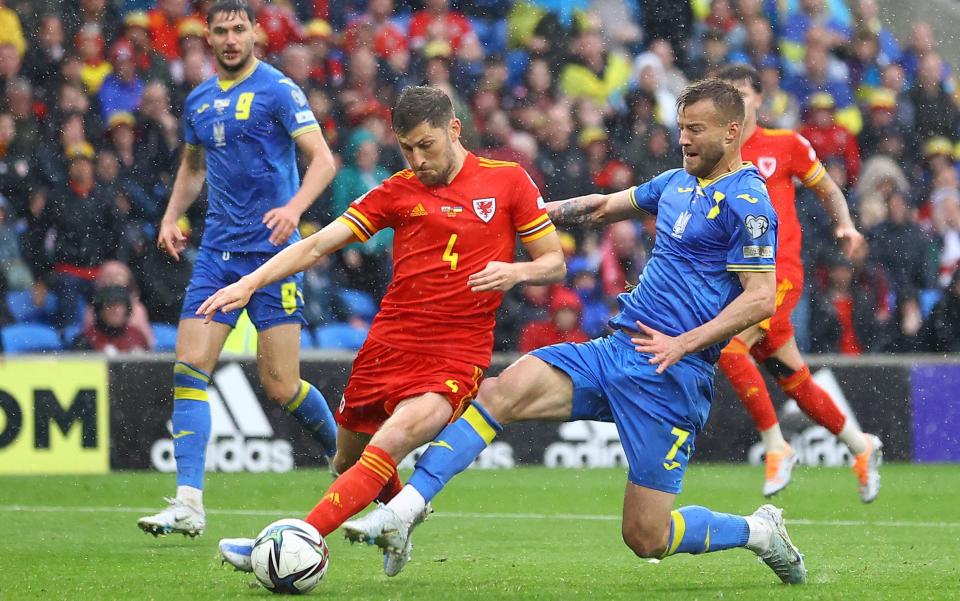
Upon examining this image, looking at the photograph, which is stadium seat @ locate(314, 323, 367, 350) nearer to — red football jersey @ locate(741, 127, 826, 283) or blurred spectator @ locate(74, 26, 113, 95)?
blurred spectator @ locate(74, 26, 113, 95)

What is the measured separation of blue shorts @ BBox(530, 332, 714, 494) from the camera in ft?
19.6

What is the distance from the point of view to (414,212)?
20.9 feet

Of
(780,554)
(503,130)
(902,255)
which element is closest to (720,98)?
(780,554)

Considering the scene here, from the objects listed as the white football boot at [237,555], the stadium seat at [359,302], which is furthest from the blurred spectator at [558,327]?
the white football boot at [237,555]

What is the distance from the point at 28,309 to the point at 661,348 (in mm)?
8123

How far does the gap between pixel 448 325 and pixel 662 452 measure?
1.01 meters

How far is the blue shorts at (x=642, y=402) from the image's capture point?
5988 millimetres

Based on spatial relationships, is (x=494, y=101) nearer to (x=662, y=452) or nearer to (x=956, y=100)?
(x=956, y=100)

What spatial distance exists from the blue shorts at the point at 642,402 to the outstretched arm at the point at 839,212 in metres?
3.17

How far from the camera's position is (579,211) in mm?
6711

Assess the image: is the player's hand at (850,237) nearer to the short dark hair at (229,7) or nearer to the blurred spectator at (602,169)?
the short dark hair at (229,7)

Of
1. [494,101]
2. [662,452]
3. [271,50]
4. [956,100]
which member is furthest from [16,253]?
[956,100]

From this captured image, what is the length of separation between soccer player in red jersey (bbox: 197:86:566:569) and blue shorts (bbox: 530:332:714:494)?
429mm

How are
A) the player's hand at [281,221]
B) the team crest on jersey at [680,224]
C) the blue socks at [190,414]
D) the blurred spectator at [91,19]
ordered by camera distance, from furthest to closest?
the blurred spectator at [91,19] → the blue socks at [190,414] → the player's hand at [281,221] → the team crest on jersey at [680,224]
